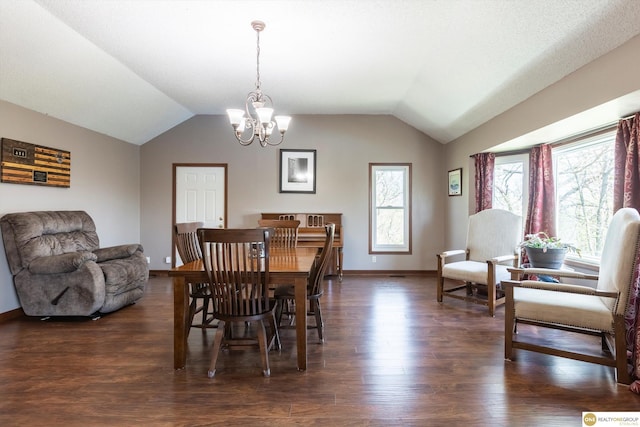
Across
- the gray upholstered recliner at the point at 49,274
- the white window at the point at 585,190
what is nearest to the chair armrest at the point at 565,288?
the white window at the point at 585,190

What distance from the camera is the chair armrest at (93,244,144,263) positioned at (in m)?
3.87

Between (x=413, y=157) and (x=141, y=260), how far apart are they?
174 inches

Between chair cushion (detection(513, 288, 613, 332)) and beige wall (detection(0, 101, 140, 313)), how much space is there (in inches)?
192

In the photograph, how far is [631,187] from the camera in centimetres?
258

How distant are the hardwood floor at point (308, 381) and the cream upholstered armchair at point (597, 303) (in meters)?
0.15

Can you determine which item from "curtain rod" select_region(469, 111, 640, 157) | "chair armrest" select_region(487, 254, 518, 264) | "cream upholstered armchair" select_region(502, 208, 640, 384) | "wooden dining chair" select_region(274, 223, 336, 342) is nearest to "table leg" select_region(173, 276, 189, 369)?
"wooden dining chair" select_region(274, 223, 336, 342)

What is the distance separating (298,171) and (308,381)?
3898 millimetres

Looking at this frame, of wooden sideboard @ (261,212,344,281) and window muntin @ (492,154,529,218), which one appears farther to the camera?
wooden sideboard @ (261,212,344,281)

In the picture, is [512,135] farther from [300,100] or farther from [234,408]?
[234,408]

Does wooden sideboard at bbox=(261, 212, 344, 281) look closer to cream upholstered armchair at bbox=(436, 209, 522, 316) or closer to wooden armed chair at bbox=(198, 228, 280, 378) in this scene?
cream upholstered armchair at bbox=(436, 209, 522, 316)

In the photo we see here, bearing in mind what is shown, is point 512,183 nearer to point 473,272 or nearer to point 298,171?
point 473,272

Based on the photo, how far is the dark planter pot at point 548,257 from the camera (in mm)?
3168

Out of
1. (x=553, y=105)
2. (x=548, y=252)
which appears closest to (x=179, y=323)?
(x=548, y=252)

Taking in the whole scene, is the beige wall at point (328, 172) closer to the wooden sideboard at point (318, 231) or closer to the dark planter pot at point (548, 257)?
the wooden sideboard at point (318, 231)
